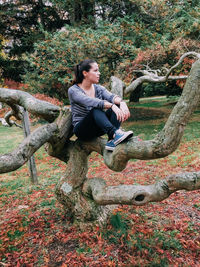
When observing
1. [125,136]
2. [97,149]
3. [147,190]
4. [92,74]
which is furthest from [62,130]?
[147,190]

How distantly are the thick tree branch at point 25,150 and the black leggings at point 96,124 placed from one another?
0.38 metres

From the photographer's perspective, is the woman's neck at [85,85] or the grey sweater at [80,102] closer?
the grey sweater at [80,102]

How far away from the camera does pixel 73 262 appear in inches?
120

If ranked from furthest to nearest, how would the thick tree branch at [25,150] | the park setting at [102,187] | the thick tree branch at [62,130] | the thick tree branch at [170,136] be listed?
the thick tree branch at [62,130]
the park setting at [102,187]
the thick tree branch at [25,150]
the thick tree branch at [170,136]

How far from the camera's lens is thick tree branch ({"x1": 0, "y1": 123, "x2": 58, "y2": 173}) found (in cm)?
236

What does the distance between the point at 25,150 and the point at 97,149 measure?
103 centimetres

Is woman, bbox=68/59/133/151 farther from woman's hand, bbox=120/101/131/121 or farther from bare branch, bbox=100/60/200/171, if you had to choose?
bare branch, bbox=100/60/200/171

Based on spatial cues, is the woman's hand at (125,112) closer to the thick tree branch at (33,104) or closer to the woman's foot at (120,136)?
the woman's foot at (120,136)

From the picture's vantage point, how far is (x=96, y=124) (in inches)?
105

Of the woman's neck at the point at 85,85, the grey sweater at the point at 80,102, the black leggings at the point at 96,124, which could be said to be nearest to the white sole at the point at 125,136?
the black leggings at the point at 96,124

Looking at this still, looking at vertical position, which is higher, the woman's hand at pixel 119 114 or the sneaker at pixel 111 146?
the woman's hand at pixel 119 114

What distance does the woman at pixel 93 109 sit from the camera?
255 centimetres

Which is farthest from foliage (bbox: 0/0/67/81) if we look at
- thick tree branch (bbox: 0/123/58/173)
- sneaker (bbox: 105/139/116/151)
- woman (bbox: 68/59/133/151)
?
sneaker (bbox: 105/139/116/151)

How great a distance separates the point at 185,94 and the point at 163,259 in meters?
2.35
